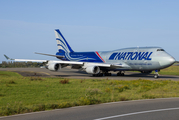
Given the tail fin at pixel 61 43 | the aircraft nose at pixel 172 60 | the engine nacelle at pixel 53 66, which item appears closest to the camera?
the aircraft nose at pixel 172 60

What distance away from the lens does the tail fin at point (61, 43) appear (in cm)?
5125

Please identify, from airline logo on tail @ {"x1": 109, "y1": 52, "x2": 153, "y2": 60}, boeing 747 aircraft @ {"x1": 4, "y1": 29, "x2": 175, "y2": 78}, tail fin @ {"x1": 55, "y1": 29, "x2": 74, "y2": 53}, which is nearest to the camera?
boeing 747 aircraft @ {"x1": 4, "y1": 29, "x2": 175, "y2": 78}

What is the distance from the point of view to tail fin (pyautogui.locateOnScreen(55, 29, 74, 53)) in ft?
168

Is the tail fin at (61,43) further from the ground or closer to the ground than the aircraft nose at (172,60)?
Answer: further from the ground

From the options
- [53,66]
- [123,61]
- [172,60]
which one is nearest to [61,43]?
[53,66]

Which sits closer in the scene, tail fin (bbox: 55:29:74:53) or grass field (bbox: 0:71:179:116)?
grass field (bbox: 0:71:179:116)

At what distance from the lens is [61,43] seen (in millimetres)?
51688

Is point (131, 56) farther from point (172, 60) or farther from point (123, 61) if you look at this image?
point (172, 60)

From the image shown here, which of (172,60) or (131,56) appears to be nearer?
(172,60)

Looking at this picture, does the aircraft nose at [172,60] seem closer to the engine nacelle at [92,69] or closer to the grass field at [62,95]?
the grass field at [62,95]

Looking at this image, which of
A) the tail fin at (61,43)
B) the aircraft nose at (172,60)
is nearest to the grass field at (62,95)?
Result: the aircraft nose at (172,60)

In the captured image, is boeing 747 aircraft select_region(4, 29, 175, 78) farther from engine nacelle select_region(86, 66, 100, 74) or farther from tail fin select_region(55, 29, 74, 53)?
tail fin select_region(55, 29, 74, 53)

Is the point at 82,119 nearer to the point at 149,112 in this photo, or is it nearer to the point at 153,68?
the point at 149,112

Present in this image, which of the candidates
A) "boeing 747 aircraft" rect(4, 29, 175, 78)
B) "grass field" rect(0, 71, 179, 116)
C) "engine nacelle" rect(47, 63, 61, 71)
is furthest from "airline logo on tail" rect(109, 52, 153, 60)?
"grass field" rect(0, 71, 179, 116)
